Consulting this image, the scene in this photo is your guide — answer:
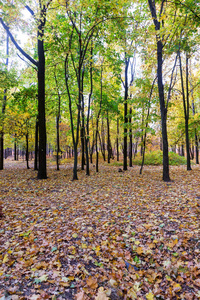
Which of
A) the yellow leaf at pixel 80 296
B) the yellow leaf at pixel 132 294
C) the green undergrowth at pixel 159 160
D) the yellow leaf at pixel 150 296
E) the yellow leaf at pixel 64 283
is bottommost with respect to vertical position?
the yellow leaf at pixel 150 296

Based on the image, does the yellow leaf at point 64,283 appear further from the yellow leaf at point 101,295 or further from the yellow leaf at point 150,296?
the yellow leaf at point 150,296

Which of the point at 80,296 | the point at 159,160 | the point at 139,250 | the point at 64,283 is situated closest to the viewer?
the point at 80,296

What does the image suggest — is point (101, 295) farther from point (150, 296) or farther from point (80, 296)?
point (150, 296)

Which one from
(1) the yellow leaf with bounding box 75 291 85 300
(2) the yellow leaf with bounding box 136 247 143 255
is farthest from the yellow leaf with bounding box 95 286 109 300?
(2) the yellow leaf with bounding box 136 247 143 255

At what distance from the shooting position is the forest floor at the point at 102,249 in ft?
7.94

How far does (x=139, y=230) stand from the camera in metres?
4.00

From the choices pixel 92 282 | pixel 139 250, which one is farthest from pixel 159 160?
pixel 92 282

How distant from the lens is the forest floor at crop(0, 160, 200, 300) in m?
2.42

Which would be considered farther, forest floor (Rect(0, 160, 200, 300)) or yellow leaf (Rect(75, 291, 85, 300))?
forest floor (Rect(0, 160, 200, 300))

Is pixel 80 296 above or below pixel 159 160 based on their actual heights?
below

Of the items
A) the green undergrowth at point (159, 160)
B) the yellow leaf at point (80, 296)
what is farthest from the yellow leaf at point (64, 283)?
the green undergrowth at point (159, 160)

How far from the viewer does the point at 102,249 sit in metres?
3.35

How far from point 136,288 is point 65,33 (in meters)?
12.1

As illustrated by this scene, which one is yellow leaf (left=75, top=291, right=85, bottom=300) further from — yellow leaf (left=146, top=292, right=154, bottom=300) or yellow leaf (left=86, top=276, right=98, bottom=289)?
yellow leaf (left=146, top=292, right=154, bottom=300)
